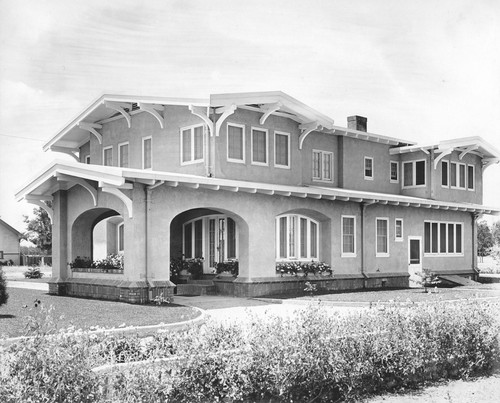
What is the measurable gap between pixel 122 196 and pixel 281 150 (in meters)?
7.28

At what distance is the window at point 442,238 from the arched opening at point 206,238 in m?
10.5

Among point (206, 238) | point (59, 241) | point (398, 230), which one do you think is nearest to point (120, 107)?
point (59, 241)

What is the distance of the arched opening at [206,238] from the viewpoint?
2370 cm

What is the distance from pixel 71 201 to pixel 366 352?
16.2 meters

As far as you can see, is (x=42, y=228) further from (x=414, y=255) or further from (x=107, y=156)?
(x=414, y=255)

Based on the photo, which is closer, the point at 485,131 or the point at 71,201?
the point at 71,201

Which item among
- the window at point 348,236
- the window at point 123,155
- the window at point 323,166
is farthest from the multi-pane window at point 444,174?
the window at point 123,155

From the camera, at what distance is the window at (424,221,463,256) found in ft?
96.8

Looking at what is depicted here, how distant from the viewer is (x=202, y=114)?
20.8m

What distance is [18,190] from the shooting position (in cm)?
2245

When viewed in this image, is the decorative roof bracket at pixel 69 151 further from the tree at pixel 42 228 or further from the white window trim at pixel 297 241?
the tree at pixel 42 228

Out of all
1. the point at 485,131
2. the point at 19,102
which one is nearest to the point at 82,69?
the point at 19,102

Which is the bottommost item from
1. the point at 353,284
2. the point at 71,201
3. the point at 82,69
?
the point at 353,284

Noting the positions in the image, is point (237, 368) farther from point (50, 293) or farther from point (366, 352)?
point (50, 293)
